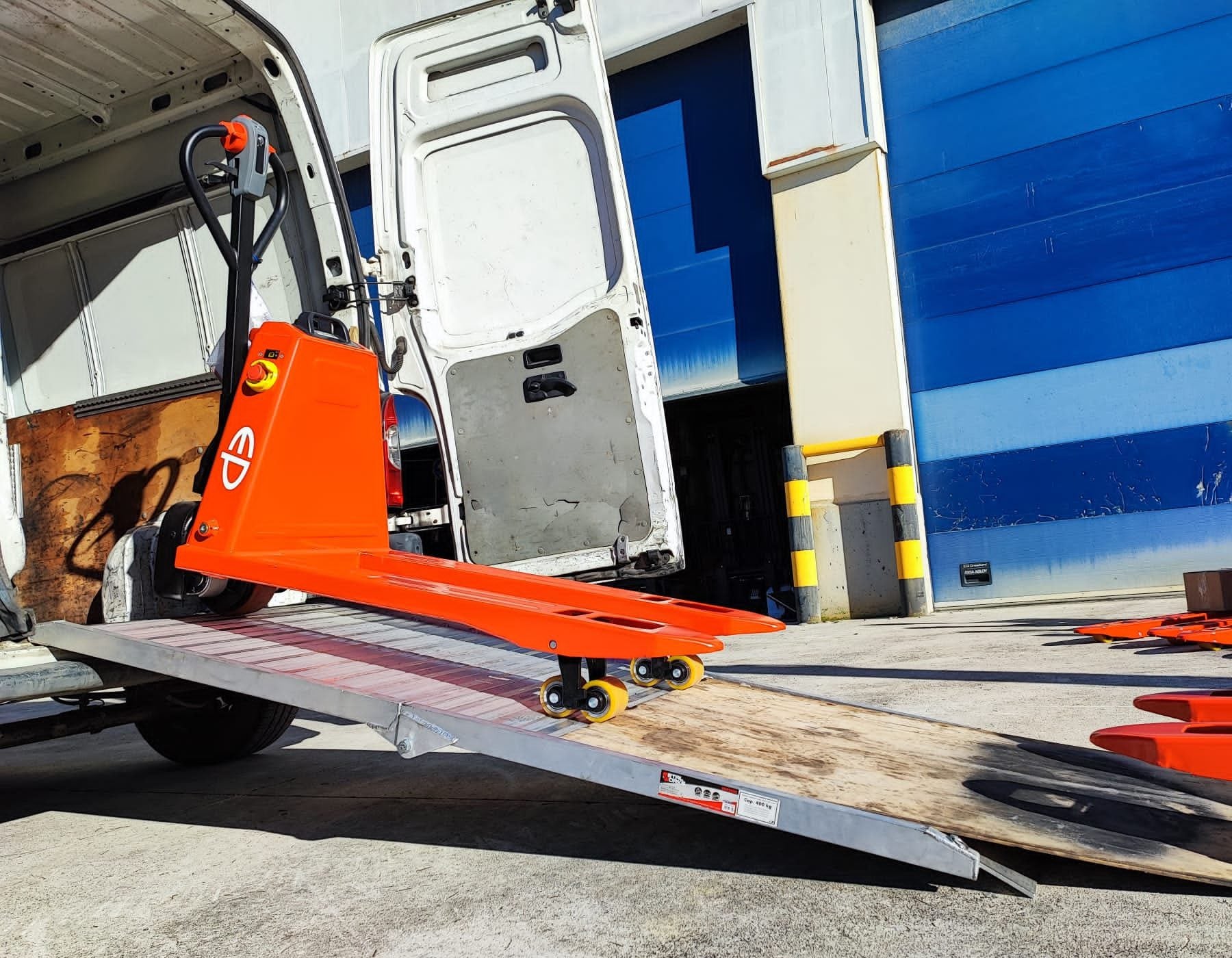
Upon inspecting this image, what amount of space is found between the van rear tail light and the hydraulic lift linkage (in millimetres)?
374

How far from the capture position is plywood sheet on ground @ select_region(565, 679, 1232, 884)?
1.87m

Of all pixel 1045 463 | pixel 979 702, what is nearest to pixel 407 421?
pixel 1045 463

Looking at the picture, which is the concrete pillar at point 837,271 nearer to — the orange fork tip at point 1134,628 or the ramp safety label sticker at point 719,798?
the orange fork tip at point 1134,628

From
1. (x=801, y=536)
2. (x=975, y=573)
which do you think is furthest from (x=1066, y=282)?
(x=801, y=536)

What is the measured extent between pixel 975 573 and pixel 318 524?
6.65 m

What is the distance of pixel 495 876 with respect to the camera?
2.21 m

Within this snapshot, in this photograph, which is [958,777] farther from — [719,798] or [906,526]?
[906,526]

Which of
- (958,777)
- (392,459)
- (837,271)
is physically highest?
(837,271)

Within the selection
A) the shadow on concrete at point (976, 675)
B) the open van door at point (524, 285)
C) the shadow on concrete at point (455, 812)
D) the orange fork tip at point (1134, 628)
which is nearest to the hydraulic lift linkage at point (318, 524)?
the shadow on concrete at point (455, 812)

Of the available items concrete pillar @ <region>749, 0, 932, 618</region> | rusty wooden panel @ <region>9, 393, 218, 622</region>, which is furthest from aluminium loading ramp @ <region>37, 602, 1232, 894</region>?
concrete pillar @ <region>749, 0, 932, 618</region>

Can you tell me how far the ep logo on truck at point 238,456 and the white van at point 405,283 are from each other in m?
1.08

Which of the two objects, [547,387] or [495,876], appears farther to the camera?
[547,387]

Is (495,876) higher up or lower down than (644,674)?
lower down

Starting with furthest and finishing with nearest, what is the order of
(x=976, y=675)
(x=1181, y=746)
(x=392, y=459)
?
(x=976, y=675)
(x=392, y=459)
(x=1181, y=746)
